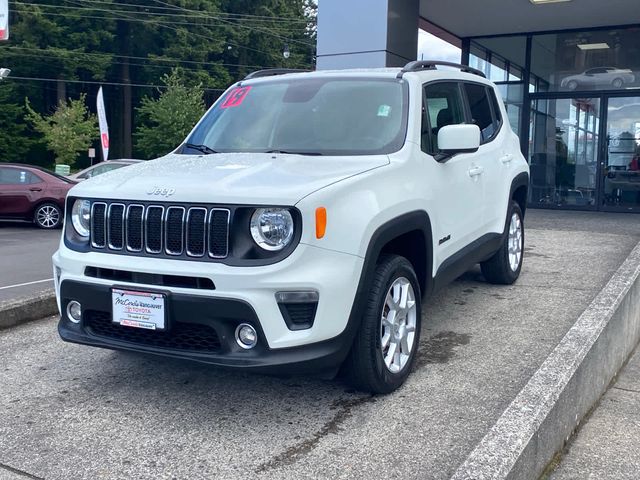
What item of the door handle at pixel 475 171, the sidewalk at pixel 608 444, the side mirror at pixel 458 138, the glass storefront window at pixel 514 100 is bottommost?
the sidewalk at pixel 608 444

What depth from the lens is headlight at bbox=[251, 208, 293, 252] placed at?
11.4 ft

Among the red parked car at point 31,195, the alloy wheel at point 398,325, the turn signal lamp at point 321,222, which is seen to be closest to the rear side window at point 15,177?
the red parked car at point 31,195

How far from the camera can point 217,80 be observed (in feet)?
169

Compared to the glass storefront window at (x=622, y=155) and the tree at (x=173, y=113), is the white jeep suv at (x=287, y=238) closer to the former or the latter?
the glass storefront window at (x=622, y=155)

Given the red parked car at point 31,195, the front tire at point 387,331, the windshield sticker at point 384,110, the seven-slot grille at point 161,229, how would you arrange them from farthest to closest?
the red parked car at point 31,195 < the windshield sticker at point 384,110 < the front tire at point 387,331 < the seven-slot grille at point 161,229

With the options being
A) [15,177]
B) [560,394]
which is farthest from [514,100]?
[560,394]

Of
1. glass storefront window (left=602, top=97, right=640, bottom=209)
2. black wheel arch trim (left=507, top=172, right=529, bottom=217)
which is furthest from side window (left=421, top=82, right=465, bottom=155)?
glass storefront window (left=602, top=97, right=640, bottom=209)

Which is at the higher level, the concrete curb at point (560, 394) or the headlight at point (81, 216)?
the headlight at point (81, 216)

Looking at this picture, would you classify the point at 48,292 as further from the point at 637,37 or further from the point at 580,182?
the point at 637,37

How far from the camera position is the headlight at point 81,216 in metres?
4.02

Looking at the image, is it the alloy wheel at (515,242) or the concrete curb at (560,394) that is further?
the alloy wheel at (515,242)

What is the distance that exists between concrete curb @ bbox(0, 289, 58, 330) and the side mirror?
3523 mm

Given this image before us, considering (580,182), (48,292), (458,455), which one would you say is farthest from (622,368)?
(580,182)

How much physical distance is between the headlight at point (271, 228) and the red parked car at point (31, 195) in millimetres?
12729
